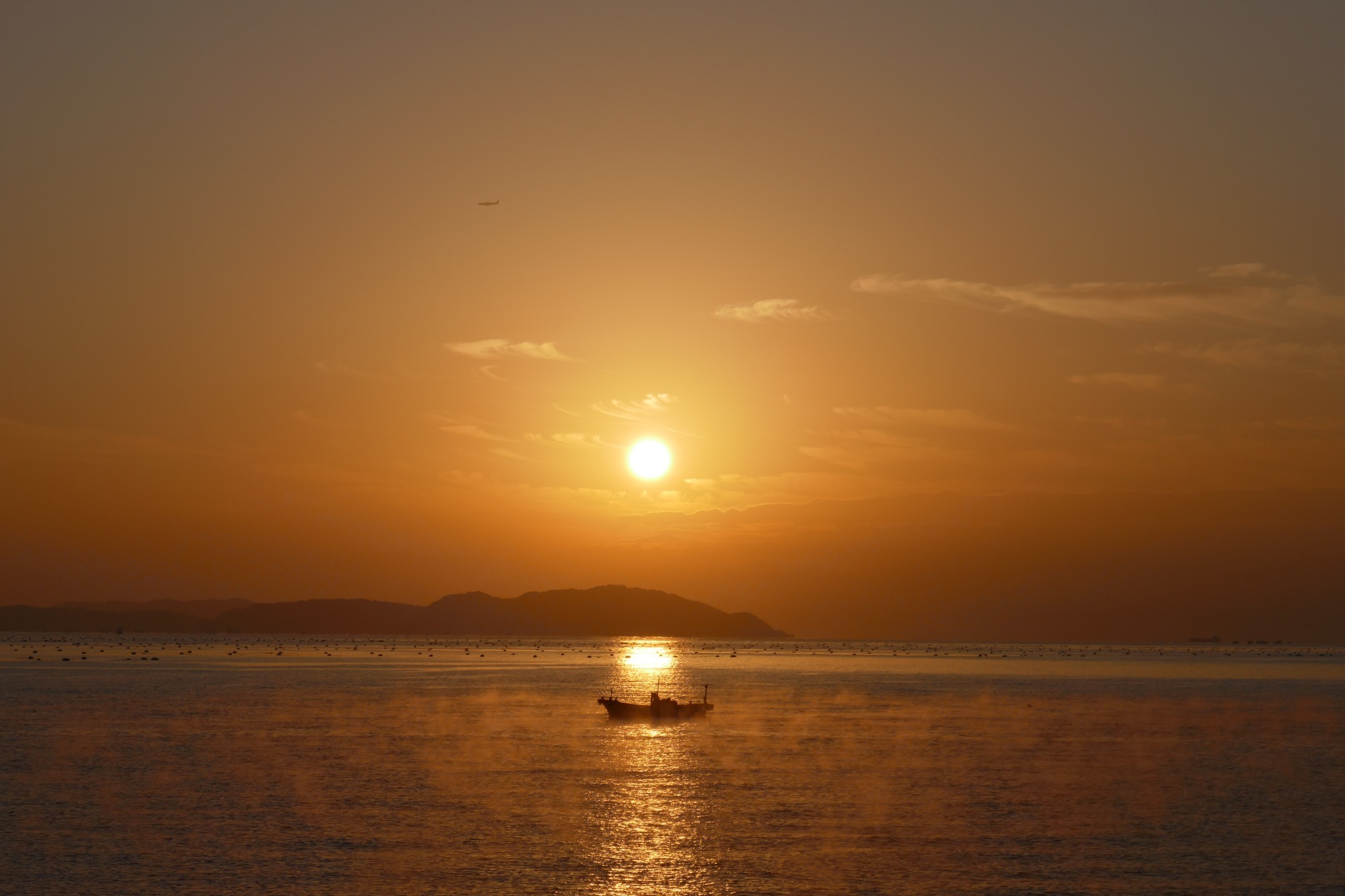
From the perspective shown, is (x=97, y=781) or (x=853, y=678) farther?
(x=853, y=678)

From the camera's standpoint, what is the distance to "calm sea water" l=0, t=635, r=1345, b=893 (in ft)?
137

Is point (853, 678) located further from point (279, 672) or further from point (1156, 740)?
point (1156, 740)

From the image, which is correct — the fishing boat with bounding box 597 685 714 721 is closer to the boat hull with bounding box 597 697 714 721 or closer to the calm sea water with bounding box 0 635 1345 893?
the boat hull with bounding box 597 697 714 721

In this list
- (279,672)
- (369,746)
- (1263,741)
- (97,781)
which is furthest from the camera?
(279,672)

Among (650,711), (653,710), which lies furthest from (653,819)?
(650,711)

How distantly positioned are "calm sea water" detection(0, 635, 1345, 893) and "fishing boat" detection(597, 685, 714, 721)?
3014mm

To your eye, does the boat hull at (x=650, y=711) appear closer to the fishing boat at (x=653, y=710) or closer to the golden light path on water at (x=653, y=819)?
the fishing boat at (x=653, y=710)

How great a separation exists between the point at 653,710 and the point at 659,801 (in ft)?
170

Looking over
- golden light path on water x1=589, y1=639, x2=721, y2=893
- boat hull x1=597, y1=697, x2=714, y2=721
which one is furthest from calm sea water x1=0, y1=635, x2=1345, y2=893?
boat hull x1=597, y1=697, x2=714, y2=721

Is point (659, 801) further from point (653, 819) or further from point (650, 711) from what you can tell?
point (650, 711)

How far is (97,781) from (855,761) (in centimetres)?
3964

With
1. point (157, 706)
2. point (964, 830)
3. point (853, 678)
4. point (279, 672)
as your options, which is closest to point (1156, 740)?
point (964, 830)

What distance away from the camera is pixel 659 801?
57.5 metres

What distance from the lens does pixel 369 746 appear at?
7825 centimetres
